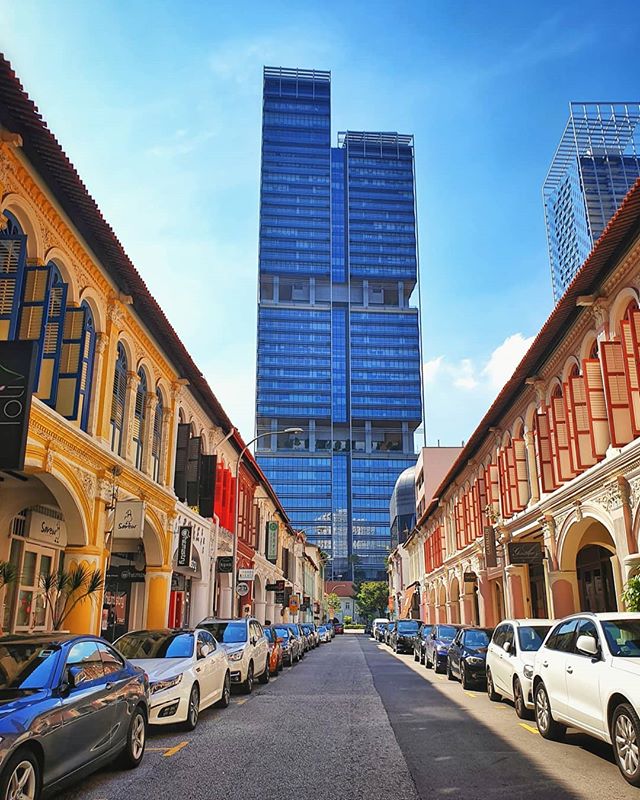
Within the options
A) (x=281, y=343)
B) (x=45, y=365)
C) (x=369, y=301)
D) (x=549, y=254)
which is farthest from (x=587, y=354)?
(x=369, y=301)

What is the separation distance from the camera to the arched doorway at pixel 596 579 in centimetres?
A: 2286

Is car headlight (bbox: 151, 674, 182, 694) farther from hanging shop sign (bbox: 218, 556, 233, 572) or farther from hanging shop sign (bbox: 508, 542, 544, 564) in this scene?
hanging shop sign (bbox: 218, 556, 233, 572)

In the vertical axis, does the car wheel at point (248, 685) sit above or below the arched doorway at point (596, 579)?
below

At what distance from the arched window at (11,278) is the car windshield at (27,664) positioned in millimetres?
Result: 6471

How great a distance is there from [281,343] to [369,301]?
26876 mm

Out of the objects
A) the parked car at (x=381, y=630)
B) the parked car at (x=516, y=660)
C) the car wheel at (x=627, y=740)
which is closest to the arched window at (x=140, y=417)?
the parked car at (x=516, y=660)

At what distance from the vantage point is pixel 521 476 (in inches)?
956

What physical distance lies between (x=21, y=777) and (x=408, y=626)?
34522mm

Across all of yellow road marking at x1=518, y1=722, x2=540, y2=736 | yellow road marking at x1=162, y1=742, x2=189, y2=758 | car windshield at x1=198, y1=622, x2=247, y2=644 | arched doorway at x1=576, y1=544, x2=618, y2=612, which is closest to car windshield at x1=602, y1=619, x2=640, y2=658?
yellow road marking at x1=518, y1=722, x2=540, y2=736

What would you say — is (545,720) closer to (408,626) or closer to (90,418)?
(90,418)

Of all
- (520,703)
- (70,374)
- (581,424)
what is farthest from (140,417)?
(520,703)

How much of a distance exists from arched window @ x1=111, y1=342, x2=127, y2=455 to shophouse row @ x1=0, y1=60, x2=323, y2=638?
4 centimetres

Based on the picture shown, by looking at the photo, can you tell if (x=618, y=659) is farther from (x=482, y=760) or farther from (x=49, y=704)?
(x=49, y=704)

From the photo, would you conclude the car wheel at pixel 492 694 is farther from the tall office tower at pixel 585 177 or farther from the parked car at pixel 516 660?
the tall office tower at pixel 585 177
